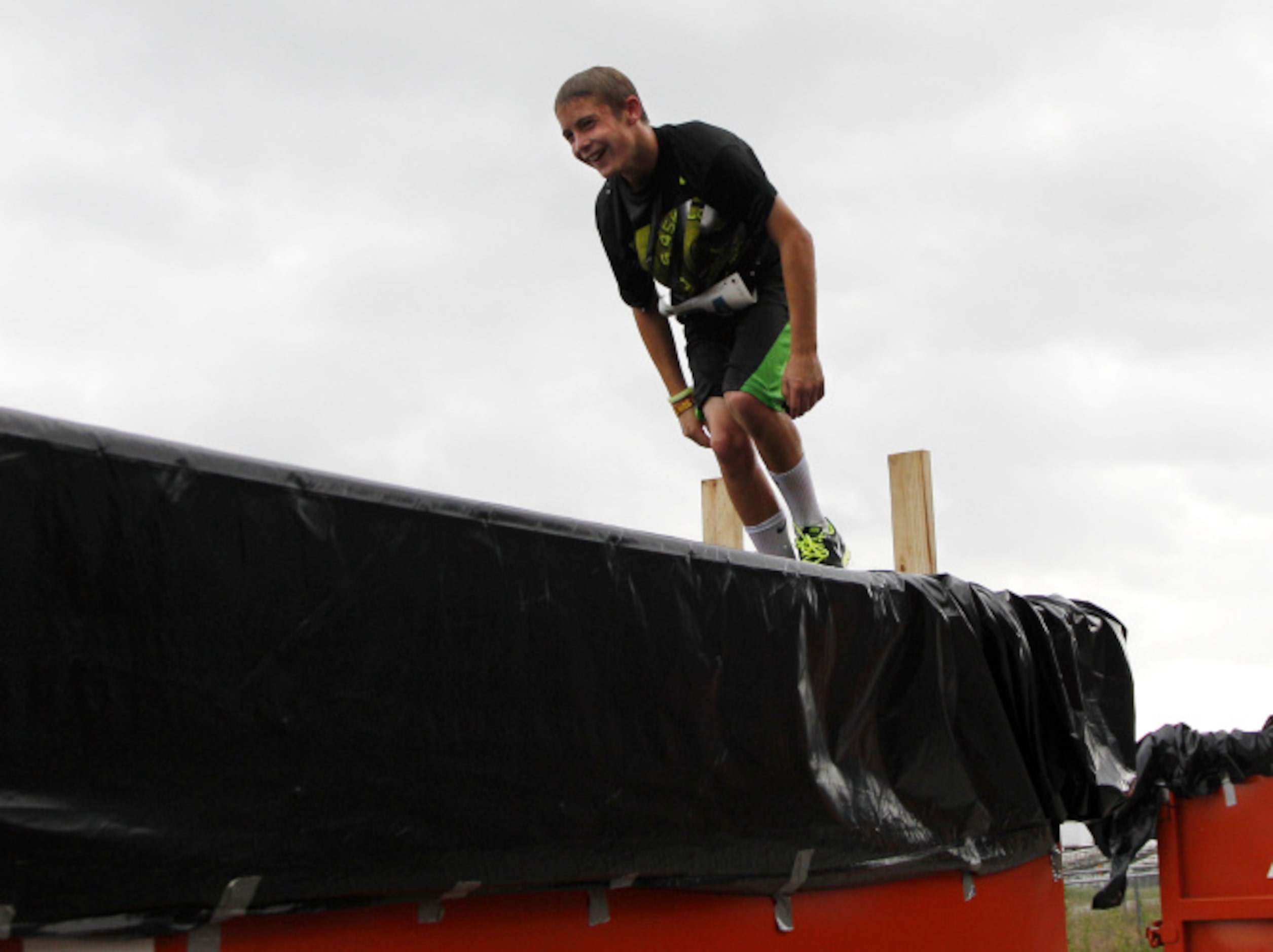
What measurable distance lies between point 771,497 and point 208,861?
300 centimetres

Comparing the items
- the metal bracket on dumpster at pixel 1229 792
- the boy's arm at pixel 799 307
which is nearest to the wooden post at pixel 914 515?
the boy's arm at pixel 799 307

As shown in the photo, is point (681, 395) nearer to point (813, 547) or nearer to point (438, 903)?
point (813, 547)

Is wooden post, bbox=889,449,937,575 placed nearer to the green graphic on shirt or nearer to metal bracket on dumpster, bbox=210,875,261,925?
the green graphic on shirt

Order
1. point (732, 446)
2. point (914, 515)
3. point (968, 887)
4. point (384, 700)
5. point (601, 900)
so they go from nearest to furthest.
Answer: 1. point (384, 700)
2. point (601, 900)
3. point (968, 887)
4. point (732, 446)
5. point (914, 515)

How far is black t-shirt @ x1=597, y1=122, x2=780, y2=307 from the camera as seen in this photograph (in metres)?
3.97

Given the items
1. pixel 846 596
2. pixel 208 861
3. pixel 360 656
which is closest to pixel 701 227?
pixel 846 596

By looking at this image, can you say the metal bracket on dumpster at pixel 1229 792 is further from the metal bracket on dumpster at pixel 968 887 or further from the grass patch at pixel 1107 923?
the grass patch at pixel 1107 923

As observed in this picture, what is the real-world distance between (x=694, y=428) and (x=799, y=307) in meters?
0.76

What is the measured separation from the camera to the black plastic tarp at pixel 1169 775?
17.4 ft

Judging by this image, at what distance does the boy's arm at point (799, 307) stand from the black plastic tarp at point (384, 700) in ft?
3.58

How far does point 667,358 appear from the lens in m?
4.71

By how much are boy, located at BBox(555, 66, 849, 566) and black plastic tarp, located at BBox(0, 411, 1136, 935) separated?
1.31 meters

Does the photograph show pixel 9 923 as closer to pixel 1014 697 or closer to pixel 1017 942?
pixel 1014 697

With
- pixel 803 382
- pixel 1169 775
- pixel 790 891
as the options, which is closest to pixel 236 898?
pixel 790 891
